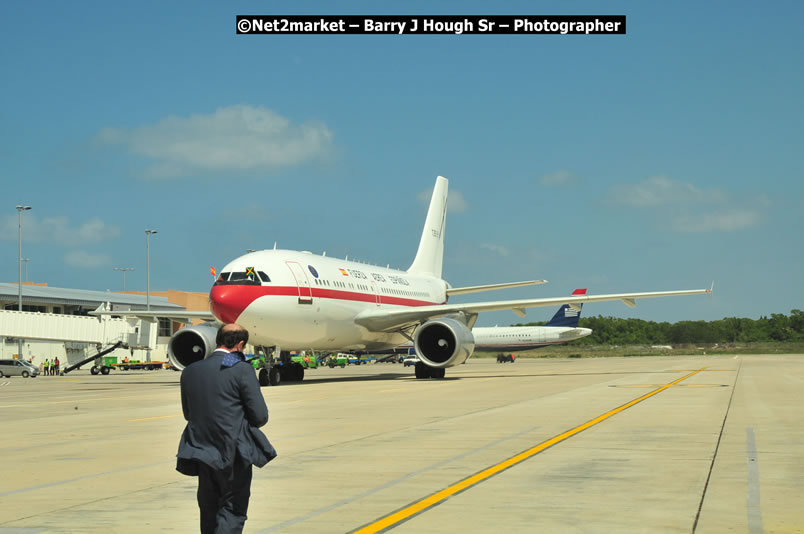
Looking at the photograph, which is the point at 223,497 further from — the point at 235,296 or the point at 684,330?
the point at 684,330

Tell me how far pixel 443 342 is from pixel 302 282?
6712mm

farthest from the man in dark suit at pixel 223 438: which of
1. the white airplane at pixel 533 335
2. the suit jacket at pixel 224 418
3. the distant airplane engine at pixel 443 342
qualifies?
the white airplane at pixel 533 335

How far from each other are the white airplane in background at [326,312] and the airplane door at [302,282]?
3 cm

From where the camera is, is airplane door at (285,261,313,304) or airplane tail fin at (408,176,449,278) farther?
airplane tail fin at (408,176,449,278)

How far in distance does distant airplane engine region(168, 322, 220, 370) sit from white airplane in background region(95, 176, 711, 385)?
38 millimetres

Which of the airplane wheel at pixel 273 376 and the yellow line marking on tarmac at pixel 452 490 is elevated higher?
the airplane wheel at pixel 273 376

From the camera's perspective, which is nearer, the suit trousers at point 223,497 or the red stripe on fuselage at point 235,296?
the suit trousers at point 223,497

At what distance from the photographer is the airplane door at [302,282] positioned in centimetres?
3088

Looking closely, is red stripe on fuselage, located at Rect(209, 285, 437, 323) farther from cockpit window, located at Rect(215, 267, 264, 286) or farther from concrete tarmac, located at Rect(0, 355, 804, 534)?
concrete tarmac, located at Rect(0, 355, 804, 534)

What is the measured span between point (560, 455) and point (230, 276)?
19.9 meters

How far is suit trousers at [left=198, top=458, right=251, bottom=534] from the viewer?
5.70 meters

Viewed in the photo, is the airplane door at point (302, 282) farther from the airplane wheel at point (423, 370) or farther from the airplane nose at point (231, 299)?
the airplane wheel at point (423, 370)

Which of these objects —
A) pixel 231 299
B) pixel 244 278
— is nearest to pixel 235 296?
pixel 231 299

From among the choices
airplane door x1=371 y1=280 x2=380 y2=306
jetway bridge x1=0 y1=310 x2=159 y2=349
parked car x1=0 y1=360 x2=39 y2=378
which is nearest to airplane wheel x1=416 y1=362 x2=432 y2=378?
airplane door x1=371 y1=280 x2=380 y2=306
